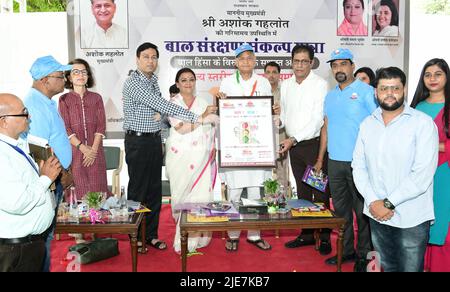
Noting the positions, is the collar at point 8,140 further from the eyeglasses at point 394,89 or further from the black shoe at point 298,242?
the black shoe at point 298,242

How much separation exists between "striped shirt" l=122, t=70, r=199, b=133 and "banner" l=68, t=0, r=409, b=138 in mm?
1634

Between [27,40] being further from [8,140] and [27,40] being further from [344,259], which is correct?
[344,259]

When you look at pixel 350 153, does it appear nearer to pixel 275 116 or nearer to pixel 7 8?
pixel 275 116

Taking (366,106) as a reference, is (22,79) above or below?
above

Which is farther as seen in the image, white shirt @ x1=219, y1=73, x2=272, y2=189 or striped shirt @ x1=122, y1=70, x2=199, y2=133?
white shirt @ x1=219, y1=73, x2=272, y2=189

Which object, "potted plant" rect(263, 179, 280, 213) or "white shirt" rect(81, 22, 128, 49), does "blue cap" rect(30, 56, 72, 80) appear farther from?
"white shirt" rect(81, 22, 128, 49)

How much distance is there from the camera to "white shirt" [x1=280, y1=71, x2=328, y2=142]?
14.6 ft

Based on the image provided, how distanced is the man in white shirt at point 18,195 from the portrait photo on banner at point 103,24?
12.0 feet

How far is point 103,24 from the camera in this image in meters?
5.90

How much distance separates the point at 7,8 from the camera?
673cm

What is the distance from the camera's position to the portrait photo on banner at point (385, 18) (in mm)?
6270

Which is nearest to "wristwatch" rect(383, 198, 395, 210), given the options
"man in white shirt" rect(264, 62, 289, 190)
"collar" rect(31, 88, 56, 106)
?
"collar" rect(31, 88, 56, 106)

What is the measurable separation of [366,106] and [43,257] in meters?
2.73
